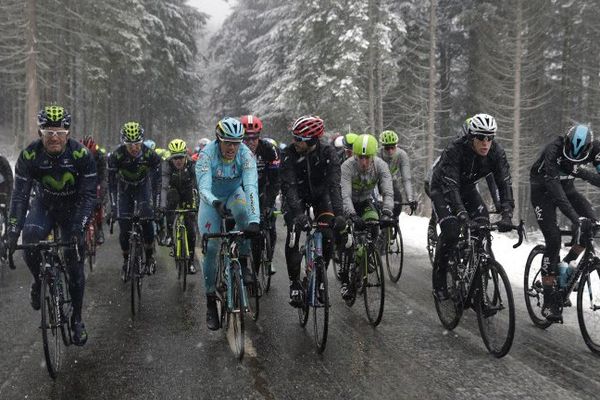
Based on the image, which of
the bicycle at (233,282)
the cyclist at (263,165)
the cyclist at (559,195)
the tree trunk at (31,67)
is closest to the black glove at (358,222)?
the cyclist at (263,165)

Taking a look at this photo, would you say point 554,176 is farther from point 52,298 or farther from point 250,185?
point 52,298

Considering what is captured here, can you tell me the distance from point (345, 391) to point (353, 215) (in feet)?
8.88

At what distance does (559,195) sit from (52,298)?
580 cm

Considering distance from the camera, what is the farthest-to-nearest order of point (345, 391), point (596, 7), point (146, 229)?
1. point (596, 7)
2. point (146, 229)
3. point (345, 391)

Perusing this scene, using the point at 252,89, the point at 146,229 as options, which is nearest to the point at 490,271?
the point at 146,229

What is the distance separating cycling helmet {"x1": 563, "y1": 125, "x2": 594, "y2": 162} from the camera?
571 centimetres

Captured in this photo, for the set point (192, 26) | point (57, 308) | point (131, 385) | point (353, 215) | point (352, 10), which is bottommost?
Result: point (131, 385)

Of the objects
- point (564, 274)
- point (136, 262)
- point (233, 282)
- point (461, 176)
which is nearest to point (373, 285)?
point (461, 176)

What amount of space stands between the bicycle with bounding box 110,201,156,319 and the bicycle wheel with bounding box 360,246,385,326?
325cm

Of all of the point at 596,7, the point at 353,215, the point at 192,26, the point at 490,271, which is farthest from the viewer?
the point at 192,26

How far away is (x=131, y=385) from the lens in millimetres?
4543

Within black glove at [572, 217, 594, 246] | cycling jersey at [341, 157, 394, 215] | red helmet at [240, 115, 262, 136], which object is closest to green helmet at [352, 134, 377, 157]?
cycling jersey at [341, 157, 394, 215]

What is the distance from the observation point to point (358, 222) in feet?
21.3

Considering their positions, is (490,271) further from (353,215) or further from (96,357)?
(96,357)
